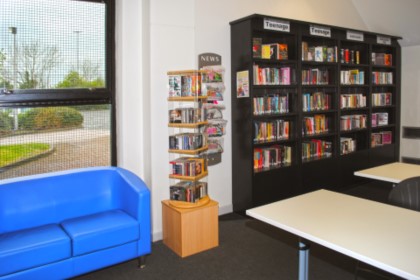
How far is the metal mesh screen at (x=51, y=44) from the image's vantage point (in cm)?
340

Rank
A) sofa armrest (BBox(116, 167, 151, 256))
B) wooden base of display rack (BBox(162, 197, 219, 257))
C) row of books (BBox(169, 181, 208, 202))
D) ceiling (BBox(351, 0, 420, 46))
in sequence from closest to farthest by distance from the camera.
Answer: sofa armrest (BBox(116, 167, 151, 256)) < wooden base of display rack (BBox(162, 197, 219, 257)) < row of books (BBox(169, 181, 208, 202)) < ceiling (BBox(351, 0, 420, 46))

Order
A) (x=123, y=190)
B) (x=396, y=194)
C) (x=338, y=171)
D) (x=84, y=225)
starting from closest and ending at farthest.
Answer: (x=396, y=194), (x=84, y=225), (x=123, y=190), (x=338, y=171)

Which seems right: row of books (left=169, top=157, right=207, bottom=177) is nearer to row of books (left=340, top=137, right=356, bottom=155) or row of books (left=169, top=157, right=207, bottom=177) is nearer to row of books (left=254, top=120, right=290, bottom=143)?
row of books (left=254, top=120, right=290, bottom=143)

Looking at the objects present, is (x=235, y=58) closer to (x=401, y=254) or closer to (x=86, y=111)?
(x=86, y=111)

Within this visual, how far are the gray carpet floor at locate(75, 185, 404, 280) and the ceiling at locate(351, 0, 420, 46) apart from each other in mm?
4205

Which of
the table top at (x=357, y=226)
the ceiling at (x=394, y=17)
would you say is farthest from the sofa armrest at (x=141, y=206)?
the ceiling at (x=394, y=17)

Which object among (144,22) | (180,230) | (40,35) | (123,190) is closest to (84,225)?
(123,190)

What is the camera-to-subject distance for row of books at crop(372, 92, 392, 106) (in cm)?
625

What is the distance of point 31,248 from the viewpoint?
2.72m

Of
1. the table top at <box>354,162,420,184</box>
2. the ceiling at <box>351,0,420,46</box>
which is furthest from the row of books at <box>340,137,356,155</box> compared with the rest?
the ceiling at <box>351,0,420,46</box>

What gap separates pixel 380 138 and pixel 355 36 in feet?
6.23

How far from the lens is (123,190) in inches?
138

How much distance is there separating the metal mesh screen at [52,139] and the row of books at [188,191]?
898 mm

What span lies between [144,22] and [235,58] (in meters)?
1.24
